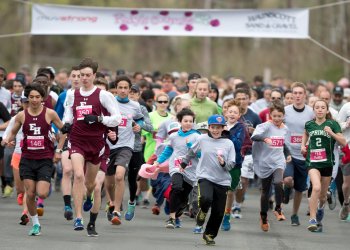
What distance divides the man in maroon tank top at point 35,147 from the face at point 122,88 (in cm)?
212

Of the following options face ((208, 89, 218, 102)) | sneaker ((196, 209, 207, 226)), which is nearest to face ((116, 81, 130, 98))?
sneaker ((196, 209, 207, 226))

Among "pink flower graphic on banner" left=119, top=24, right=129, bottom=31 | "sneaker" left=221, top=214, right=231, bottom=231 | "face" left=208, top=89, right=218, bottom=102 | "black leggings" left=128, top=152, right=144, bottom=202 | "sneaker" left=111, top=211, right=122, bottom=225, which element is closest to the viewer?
"sneaker" left=111, top=211, right=122, bottom=225

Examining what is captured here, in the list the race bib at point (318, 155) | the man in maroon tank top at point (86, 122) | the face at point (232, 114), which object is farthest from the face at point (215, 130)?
the race bib at point (318, 155)

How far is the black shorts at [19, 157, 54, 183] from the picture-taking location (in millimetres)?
16141

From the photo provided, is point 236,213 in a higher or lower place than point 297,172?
lower

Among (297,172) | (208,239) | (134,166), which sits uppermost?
(134,166)

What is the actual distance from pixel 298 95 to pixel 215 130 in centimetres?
387

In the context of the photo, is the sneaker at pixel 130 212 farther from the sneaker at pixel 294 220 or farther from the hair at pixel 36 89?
the hair at pixel 36 89

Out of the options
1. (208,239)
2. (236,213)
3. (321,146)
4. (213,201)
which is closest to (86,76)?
(213,201)

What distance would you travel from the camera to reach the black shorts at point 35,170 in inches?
635

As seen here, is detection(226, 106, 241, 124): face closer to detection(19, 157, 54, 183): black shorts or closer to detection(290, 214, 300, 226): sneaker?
detection(290, 214, 300, 226): sneaker

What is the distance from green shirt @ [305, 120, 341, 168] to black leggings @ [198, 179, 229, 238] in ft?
8.24

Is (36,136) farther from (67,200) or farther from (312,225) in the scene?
(312,225)

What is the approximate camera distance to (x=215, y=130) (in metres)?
16.0
